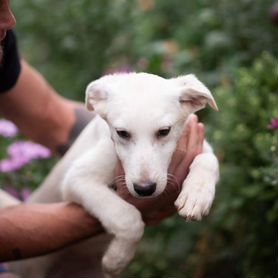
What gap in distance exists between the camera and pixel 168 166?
2.48m

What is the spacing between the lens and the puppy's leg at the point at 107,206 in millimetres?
2504

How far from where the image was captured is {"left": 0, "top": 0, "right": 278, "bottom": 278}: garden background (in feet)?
10.8

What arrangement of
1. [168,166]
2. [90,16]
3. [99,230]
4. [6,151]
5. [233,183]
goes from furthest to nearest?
[90,16], [6,151], [233,183], [99,230], [168,166]

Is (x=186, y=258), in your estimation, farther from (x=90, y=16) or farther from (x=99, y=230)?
(x=90, y=16)

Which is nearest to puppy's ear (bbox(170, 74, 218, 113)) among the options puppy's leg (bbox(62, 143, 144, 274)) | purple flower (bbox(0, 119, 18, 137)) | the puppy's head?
the puppy's head

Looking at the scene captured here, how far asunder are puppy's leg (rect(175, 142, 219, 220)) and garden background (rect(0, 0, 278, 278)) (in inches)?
12.1

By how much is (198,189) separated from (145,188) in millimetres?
237

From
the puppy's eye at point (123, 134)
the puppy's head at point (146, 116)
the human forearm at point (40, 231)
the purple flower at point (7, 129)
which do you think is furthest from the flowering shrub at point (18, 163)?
the puppy's eye at point (123, 134)

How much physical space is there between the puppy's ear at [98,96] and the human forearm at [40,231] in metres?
0.47

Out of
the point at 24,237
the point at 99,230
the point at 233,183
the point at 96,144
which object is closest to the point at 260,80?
the point at 233,183

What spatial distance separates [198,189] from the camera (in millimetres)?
2359

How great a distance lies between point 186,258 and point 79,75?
162cm

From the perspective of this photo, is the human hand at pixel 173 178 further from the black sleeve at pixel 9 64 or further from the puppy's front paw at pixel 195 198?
the black sleeve at pixel 9 64

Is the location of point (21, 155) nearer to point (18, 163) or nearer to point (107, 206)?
point (18, 163)
